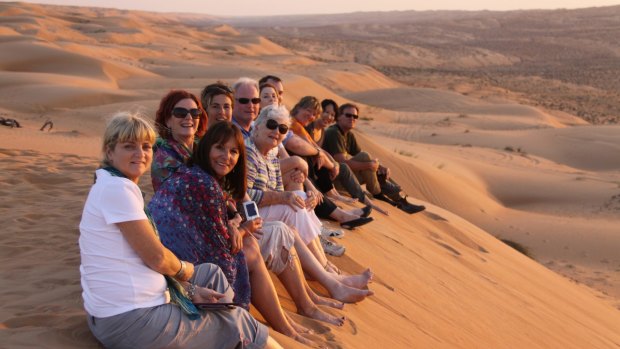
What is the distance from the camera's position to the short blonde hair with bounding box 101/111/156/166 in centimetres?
335

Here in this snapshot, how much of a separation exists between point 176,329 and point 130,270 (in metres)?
0.35

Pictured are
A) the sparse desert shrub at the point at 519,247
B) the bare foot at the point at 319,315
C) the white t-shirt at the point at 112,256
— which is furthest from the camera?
the sparse desert shrub at the point at 519,247

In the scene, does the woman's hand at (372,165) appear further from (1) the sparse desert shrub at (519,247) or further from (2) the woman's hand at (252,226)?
(1) the sparse desert shrub at (519,247)

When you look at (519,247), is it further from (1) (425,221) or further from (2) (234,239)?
(2) (234,239)

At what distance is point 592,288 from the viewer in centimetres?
998

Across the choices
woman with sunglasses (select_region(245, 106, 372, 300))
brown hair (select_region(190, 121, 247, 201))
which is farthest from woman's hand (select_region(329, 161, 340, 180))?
brown hair (select_region(190, 121, 247, 201))

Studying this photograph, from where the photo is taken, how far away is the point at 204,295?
361 centimetres

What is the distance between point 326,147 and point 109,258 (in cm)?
512

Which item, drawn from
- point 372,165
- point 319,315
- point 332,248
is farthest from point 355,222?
point 319,315

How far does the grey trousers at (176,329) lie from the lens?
332 centimetres

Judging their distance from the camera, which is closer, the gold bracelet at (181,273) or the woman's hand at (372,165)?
Answer: the gold bracelet at (181,273)

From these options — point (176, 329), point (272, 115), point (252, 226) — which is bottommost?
point (176, 329)

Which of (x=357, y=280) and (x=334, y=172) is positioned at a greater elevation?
(x=334, y=172)

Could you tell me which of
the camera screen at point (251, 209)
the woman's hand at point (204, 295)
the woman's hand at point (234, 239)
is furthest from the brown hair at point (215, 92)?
the woman's hand at point (204, 295)
